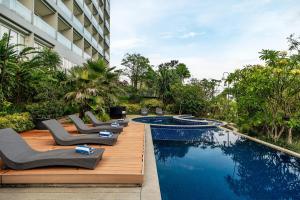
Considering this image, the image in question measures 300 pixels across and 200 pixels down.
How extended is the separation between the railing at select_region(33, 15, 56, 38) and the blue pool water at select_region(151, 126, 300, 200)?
11.1 m

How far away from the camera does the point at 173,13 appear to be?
23.0m

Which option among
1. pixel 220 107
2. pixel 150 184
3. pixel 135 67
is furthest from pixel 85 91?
pixel 135 67

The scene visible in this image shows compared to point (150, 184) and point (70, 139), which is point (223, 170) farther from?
point (70, 139)

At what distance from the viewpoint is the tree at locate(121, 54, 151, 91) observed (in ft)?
134

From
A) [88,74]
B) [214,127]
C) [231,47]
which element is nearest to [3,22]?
[88,74]

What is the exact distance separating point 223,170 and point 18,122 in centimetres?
769

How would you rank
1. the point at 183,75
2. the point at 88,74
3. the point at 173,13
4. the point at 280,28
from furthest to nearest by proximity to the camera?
the point at 183,75 → the point at 173,13 → the point at 280,28 → the point at 88,74

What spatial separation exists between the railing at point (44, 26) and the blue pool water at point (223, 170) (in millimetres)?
11100

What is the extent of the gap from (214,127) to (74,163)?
13.4 m

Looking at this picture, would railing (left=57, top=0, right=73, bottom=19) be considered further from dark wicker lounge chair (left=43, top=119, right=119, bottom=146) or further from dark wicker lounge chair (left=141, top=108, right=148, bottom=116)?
dark wicker lounge chair (left=43, top=119, right=119, bottom=146)

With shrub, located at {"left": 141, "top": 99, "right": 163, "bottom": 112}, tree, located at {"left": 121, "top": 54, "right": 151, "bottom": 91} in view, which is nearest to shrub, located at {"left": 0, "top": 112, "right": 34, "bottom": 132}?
shrub, located at {"left": 141, "top": 99, "right": 163, "bottom": 112}

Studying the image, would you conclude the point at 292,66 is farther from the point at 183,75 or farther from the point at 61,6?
the point at 183,75

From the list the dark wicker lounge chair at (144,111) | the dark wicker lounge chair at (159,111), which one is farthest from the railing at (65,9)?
the dark wicker lounge chair at (159,111)

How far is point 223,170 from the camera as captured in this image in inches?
306
